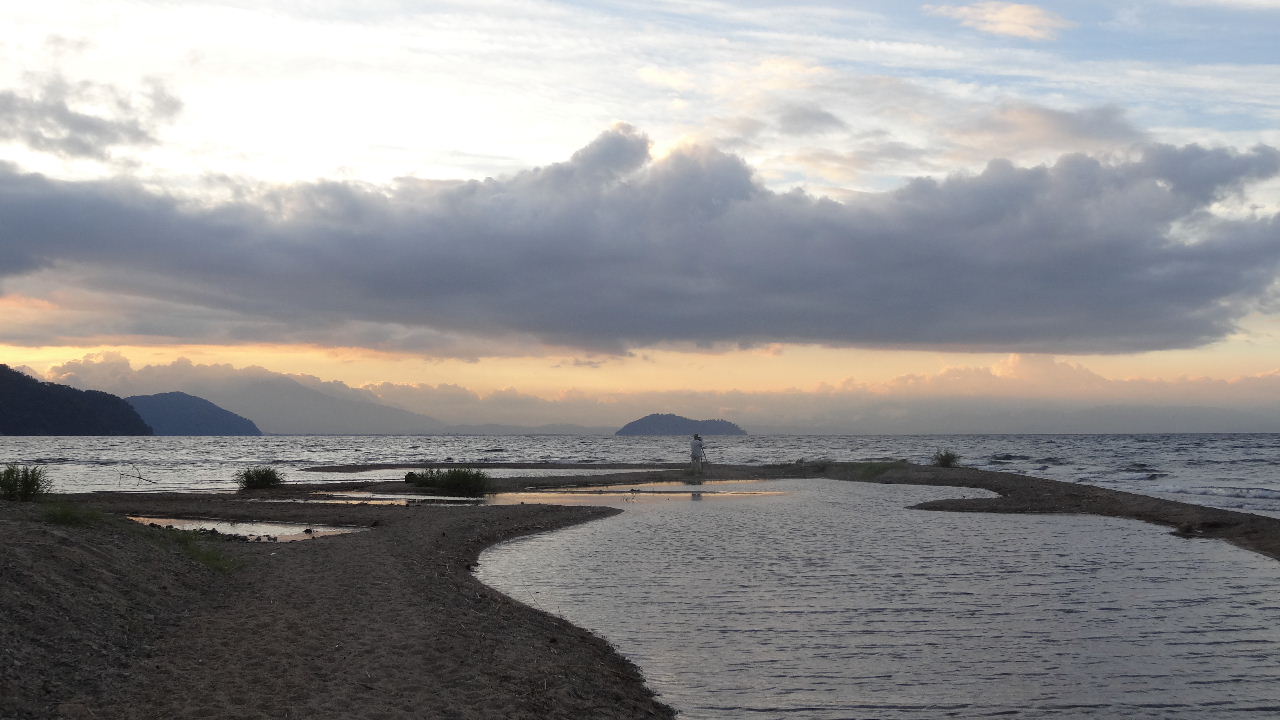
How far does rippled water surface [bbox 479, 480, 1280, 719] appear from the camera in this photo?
11516 mm

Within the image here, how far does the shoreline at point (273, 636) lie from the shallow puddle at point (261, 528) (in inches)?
134

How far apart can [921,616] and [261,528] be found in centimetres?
2277

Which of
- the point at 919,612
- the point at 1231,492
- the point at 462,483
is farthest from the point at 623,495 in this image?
the point at 1231,492

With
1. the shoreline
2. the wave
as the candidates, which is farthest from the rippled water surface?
the wave

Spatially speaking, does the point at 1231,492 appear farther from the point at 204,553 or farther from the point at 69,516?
the point at 69,516

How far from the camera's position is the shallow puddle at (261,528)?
2666 centimetres

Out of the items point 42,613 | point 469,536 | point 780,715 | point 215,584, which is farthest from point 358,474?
point 780,715

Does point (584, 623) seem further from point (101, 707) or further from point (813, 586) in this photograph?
point (101, 707)

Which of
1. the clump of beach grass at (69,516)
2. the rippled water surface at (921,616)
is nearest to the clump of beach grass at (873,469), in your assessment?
the rippled water surface at (921,616)

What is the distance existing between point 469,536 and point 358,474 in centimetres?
4576

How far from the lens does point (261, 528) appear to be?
29.9m

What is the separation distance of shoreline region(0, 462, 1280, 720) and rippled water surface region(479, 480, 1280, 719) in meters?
1.40

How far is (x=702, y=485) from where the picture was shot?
185ft

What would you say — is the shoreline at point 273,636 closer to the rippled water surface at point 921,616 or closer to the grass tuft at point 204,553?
the grass tuft at point 204,553
